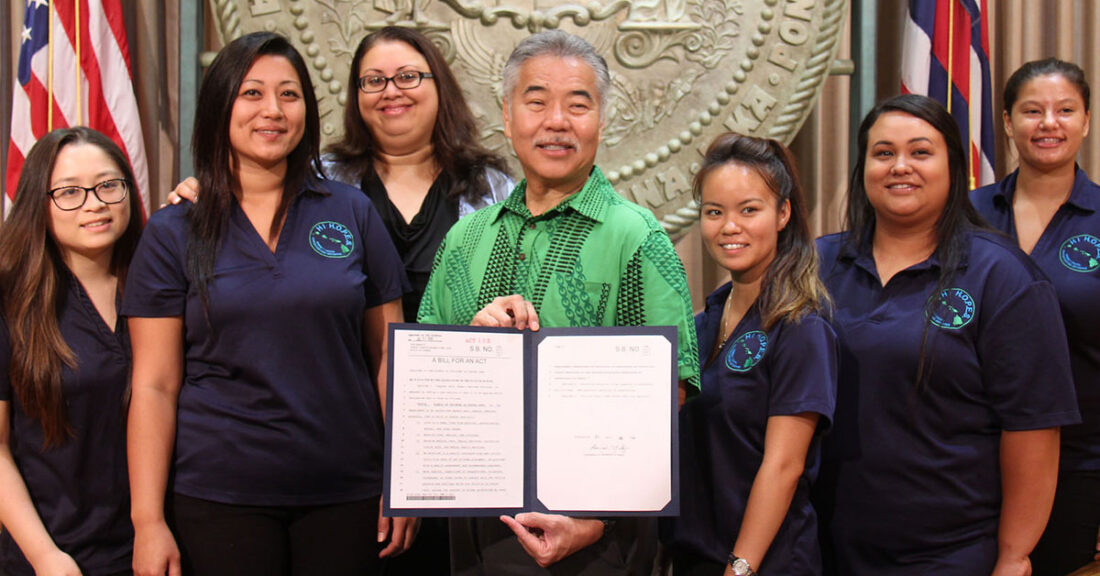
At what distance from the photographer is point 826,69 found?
3059 mm

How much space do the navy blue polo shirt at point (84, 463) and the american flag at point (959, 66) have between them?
2654 mm

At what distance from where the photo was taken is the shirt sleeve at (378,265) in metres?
1.98

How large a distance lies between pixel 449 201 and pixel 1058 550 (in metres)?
1.73

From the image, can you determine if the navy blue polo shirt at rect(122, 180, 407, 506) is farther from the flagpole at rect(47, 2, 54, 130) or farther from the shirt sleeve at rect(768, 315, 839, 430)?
the flagpole at rect(47, 2, 54, 130)

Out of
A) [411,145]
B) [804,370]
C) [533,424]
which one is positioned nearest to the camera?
[533,424]

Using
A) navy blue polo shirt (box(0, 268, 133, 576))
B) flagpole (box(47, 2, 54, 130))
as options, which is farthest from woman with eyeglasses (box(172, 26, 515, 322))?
flagpole (box(47, 2, 54, 130))

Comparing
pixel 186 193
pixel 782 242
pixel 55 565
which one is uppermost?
pixel 186 193

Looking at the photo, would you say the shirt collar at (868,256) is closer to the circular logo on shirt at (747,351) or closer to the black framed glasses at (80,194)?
the circular logo on shirt at (747,351)

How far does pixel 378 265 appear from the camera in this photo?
78.0 inches

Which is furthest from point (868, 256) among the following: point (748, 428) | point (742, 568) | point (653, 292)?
point (742, 568)

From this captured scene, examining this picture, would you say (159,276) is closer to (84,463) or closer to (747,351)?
(84,463)

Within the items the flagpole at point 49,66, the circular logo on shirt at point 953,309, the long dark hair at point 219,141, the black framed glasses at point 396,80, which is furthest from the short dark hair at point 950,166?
the flagpole at point 49,66

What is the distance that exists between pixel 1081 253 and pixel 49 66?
10.0ft

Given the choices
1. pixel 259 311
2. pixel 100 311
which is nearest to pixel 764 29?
pixel 259 311
